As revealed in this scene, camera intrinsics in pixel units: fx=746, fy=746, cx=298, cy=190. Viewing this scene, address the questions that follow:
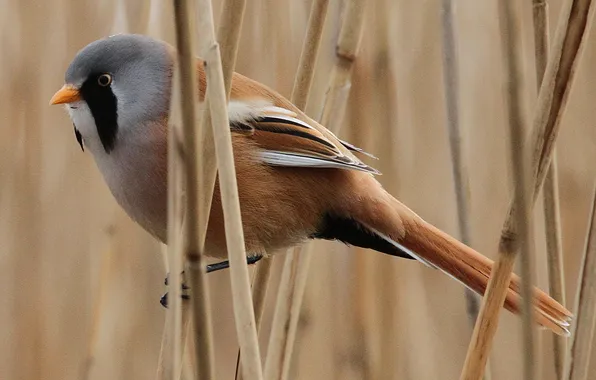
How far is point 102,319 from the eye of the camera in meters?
2.11

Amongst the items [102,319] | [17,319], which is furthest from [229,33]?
[17,319]

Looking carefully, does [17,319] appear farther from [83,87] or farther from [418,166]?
[418,166]

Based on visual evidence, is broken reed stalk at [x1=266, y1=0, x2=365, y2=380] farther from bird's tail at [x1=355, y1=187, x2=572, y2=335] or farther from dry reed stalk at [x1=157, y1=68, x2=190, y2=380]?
dry reed stalk at [x1=157, y1=68, x2=190, y2=380]

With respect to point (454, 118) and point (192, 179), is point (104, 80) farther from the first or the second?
point (192, 179)

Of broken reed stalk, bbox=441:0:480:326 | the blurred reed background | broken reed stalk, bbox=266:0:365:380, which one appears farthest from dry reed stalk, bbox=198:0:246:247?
the blurred reed background

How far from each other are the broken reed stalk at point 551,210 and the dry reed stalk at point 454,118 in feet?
0.58

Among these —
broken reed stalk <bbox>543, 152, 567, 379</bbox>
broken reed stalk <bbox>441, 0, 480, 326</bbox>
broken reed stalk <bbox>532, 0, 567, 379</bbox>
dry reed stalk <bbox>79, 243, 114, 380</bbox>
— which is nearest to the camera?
broken reed stalk <bbox>532, 0, 567, 379</bbox>

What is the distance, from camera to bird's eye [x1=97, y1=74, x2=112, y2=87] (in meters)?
1.71

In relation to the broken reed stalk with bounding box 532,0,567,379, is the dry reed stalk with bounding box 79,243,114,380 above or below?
below

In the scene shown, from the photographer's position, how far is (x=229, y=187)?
1062mm

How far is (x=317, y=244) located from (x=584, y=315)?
47.8 inches

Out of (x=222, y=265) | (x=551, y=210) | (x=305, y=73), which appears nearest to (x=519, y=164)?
(x=551, y=210)

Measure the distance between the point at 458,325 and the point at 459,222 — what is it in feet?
3.43

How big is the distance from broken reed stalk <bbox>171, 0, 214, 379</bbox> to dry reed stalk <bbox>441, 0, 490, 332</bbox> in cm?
76
